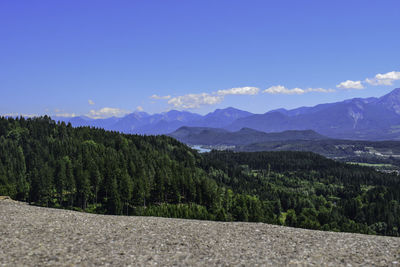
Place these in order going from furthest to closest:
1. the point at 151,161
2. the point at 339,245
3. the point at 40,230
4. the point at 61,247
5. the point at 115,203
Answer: the point at 151,161, the point at 115,203, the point at 40,230, the point at 339,245, the point at 61,247

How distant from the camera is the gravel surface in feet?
80.1

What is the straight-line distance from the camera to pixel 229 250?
28594 millimetres

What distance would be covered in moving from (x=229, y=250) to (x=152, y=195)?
93.3m

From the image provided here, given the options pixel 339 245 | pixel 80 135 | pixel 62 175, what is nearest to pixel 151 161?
pixel 62 175

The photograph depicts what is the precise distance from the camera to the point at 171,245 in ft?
96.3

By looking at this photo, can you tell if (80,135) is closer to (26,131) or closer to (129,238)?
(26,131)

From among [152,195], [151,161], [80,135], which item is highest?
[80,135]

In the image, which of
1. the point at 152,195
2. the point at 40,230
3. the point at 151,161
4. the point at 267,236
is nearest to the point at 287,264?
the point at 267,236

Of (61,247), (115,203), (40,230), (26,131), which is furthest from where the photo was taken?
(26,131)

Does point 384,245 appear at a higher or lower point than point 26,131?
lower

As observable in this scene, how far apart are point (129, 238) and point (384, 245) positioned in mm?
30271

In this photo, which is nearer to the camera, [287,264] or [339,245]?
[287,264]

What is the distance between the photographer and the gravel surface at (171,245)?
80.1 feet

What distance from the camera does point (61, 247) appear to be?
2709 centimetres
